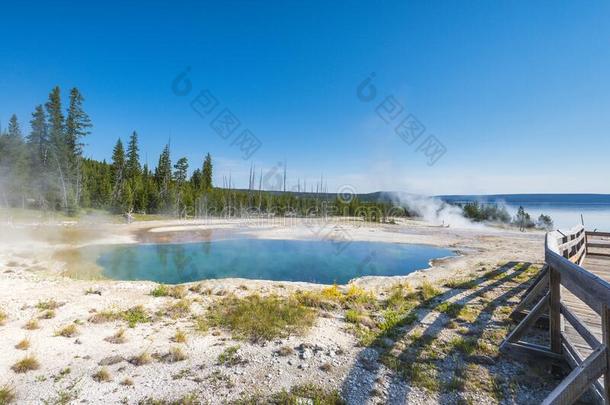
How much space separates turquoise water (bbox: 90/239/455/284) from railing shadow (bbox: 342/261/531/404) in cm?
846

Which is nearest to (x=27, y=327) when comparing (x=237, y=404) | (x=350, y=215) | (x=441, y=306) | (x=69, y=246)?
(x=237, y=404)

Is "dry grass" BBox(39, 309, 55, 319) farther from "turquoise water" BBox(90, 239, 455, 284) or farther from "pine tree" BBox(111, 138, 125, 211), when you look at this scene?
"pine tree" BBox(111, 138, 125, 211)

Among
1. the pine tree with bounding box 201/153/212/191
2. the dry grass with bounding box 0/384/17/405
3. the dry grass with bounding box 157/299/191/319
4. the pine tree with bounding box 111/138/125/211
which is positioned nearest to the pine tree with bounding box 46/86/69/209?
the pine tree with bounding box 111/138/125/211

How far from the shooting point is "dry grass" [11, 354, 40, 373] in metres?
5.00

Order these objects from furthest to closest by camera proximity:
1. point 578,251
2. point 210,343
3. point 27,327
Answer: point 578,251 < point 27,327 < point 210,343

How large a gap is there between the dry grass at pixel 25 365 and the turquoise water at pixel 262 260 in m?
11.4

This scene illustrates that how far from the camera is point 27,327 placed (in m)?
6.93

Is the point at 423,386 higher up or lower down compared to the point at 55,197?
lower down

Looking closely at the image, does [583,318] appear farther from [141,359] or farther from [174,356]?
[141,359]

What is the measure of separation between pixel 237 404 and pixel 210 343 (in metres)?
2.33

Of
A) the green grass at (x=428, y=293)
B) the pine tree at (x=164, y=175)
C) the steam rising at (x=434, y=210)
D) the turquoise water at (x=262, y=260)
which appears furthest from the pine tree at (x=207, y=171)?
the green grass at (x=428, y=293)

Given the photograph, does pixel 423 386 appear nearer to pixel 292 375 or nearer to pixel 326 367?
pixel 326 367

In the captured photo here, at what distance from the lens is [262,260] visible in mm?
24688

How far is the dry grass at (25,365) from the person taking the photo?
5000 mm
